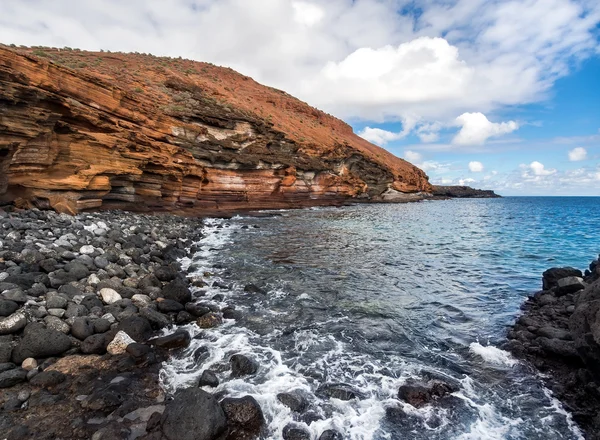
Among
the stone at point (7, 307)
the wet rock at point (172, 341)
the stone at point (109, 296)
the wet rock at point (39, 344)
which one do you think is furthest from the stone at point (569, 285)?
the stone at point (7, 307)

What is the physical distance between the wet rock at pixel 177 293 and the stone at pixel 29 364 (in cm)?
338

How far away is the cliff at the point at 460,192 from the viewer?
101875 millimetres

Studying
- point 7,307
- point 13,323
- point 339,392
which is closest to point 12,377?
point 13,323

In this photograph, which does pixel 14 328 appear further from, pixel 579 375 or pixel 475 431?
pixel 579 375

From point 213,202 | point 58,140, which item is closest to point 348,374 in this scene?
point 58,140

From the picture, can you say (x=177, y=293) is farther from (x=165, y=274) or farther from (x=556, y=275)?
(x=556, y=275)

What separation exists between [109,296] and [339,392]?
230 inches

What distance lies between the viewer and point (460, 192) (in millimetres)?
114438

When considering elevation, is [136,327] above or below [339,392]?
above

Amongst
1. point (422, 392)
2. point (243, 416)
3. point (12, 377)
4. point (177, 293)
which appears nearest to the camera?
point (243, 416)

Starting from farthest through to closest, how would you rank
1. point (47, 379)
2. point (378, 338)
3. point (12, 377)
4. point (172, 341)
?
point (378, 338), point (172, 341), point (47, 379), point (12, 377)

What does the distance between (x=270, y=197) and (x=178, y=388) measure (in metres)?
30.9

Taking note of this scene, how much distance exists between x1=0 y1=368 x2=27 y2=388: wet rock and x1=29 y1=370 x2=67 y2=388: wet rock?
154 mm

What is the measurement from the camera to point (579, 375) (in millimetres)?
5273
